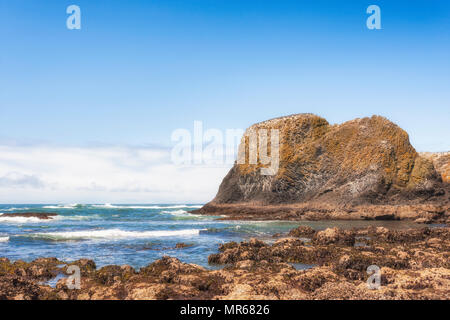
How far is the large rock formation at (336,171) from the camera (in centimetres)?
4700

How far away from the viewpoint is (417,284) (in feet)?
28.2

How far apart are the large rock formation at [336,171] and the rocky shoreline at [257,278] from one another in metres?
34.6

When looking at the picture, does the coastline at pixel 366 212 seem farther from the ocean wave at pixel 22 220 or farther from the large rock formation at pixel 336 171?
the ocean wave at pixel 22 220

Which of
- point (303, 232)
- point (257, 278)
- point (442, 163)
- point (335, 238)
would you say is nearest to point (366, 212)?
point (303, 232)

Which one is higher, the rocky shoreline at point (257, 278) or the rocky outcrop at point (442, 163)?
the rocky outcrop at point (442, 163)

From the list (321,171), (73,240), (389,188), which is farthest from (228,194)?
Result: (73,240)

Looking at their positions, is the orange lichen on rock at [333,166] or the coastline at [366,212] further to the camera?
the orange lichen on rock at [333,166]

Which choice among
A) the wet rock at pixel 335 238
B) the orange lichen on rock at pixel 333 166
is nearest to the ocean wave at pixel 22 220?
the orange lichen on rock at pixel 333 166

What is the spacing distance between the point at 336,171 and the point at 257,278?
45418 mm

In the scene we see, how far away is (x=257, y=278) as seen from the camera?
1000 cm

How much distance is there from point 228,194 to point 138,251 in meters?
42.8

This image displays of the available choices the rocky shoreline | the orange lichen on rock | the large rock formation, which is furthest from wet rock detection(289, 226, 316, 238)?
the orange lichen on rock
